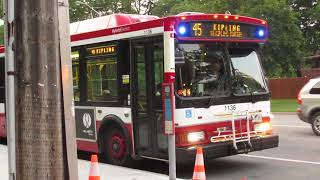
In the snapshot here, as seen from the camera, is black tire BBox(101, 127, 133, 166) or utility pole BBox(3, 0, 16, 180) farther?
black tire BBox(101, 127, 133, 166)

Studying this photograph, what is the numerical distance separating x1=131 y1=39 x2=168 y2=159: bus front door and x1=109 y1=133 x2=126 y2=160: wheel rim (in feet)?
1.52

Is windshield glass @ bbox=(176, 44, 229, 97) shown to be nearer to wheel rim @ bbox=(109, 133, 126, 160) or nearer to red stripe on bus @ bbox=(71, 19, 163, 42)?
red stripe on bus @ bbox=(71, 19, 163, 42)

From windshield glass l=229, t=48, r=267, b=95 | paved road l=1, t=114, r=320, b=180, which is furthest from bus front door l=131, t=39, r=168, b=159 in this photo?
windshield glass l=229, t=48, r=267, b=95

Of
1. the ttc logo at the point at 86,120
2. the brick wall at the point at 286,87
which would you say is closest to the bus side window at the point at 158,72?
the ttc logo at the point at 86,120

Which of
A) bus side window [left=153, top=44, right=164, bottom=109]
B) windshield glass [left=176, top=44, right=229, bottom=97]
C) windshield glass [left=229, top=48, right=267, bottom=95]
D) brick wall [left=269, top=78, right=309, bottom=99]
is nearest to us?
windshield glass [left=176, top=44, right=229, bottom=97]

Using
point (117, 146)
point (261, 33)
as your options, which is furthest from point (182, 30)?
point (117, 146)

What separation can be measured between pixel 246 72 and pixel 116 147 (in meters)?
2.94

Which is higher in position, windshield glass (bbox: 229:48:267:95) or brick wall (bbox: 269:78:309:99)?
windshield glass (bbox: 229:48:267:95)

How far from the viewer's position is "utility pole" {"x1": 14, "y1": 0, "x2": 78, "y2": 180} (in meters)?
4.34

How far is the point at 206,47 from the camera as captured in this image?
9945mm

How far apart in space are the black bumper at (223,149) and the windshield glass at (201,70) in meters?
0.93

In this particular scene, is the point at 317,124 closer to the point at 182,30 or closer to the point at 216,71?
the point at 216,71

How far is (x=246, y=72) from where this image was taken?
10.4 m

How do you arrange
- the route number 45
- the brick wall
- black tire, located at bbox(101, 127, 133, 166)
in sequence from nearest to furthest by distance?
the route number 45 → black tire, located at bbox(101, 127, 133, 166) → the brick wall
